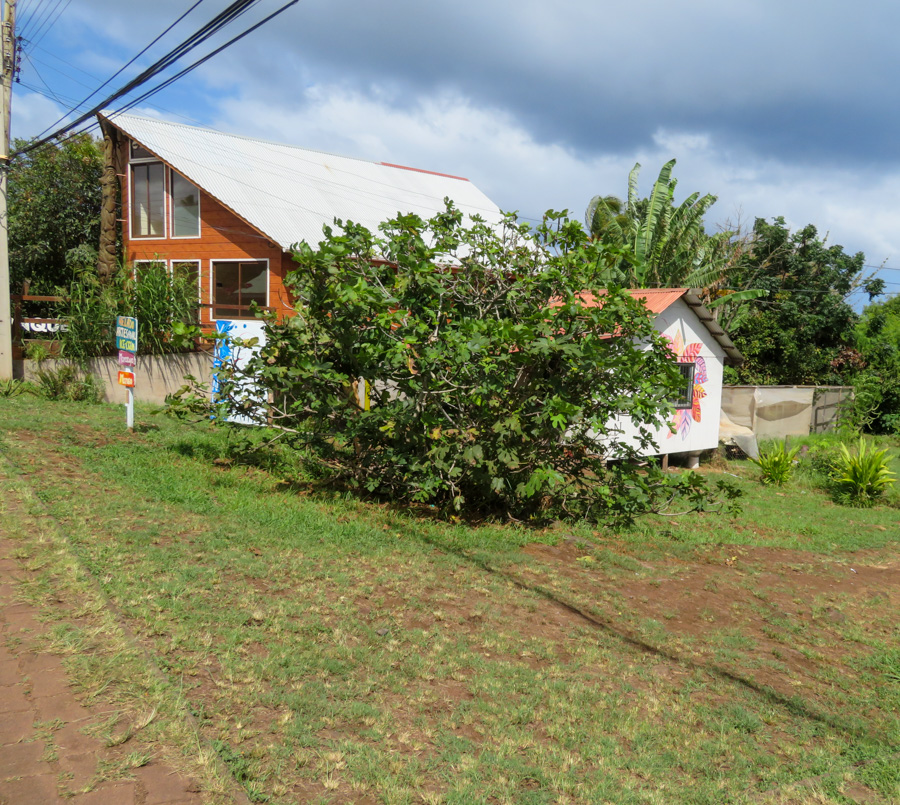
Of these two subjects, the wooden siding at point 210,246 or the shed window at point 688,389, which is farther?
the wooden siding at point 210,246

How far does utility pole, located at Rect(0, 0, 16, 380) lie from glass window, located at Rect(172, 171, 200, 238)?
179 inches

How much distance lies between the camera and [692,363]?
16734 mm

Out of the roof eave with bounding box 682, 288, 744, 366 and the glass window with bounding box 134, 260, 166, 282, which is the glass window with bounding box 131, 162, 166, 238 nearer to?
the glass window with bounding box 134, 260, 166, 282

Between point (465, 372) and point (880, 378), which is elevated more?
point (465, 372)

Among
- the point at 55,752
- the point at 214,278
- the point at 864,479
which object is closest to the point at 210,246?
the point at 214,278

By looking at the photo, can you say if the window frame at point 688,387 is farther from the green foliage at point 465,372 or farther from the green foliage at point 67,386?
the green foliage at point 67,386

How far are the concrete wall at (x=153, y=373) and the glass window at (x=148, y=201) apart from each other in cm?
586

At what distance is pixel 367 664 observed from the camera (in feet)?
16.3

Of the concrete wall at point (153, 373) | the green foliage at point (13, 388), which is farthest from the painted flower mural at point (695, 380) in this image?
the green foliage at point (13, 388)

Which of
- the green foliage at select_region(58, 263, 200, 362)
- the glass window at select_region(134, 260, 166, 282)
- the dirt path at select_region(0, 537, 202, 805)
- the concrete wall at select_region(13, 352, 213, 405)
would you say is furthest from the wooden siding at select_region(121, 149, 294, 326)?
the dirt path at select_region(0, 537, 202, 805)

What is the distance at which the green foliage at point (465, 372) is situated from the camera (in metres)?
8.35

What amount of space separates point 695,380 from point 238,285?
11746mm

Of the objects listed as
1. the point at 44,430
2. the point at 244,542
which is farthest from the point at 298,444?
the point at 44,430

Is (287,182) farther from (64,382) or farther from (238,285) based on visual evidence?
(64,382)
